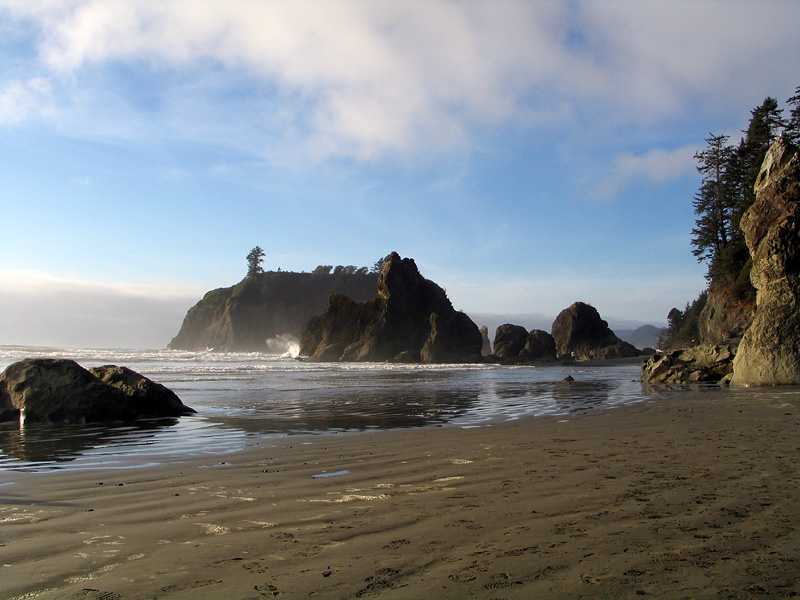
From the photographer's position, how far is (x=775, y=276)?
15.7 meters

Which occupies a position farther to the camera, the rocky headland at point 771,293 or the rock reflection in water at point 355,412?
the rocky headland at point 771,293

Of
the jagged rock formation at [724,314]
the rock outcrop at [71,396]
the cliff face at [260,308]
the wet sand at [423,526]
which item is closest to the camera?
the wet sand at [423,526]

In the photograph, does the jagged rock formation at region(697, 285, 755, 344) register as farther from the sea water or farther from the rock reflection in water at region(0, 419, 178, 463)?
the rock reflection in water at region(0, 419, 178, 463)

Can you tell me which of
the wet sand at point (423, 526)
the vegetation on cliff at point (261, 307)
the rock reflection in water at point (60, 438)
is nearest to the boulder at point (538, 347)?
the rock reflection in water at point (60, 438)

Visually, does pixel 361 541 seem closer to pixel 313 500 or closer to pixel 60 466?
pixel 313 500

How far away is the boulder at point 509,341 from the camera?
66.2 metres

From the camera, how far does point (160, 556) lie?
9.64 feet

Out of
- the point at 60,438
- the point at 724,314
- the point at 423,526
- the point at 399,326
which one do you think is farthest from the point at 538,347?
the point at 423,526

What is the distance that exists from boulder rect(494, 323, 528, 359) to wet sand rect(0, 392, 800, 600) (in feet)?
200

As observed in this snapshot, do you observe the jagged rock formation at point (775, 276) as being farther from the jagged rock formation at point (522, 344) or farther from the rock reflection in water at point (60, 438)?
the jagged rock formation at point (522, 344)

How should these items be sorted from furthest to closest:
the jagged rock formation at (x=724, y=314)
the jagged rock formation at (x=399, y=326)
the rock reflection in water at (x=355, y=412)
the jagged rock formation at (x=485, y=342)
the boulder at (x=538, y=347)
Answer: the jagged rock formation at (x=485, y=342) → the jagged rock formation at (x=399, y=326) → the boulder at (x=538, y=347) → the jagged rock formation at (x=724, y=314) → the rock reflection in water at (x=355, y=412)

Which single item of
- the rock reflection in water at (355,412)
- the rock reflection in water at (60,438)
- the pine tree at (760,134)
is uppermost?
the pine tree at (760,134)

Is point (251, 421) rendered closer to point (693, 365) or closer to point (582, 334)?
point (693, 365)

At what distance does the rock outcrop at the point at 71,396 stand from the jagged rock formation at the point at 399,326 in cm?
5685
